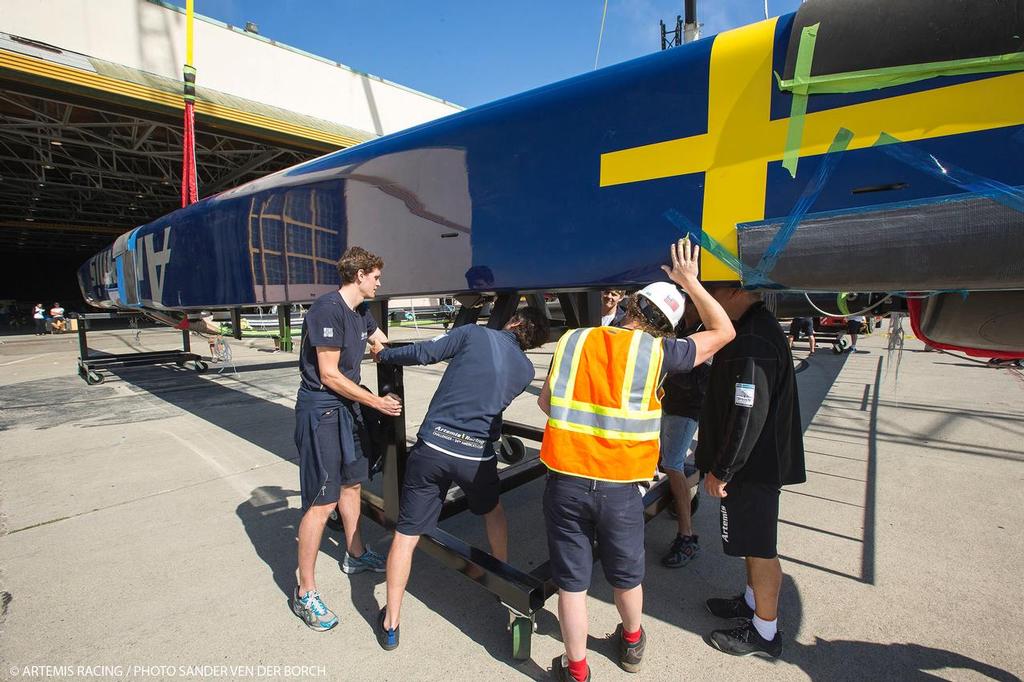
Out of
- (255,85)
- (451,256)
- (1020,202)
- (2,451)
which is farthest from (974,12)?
(255,85)

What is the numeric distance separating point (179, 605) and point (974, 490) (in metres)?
5.42

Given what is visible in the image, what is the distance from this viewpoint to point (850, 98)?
4.91 feet

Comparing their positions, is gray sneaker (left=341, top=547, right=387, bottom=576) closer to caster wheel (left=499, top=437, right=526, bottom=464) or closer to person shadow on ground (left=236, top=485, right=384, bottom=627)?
person shadow on ground (left=236, top=485, right=384, bottom=627)

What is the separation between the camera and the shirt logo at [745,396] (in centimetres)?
183

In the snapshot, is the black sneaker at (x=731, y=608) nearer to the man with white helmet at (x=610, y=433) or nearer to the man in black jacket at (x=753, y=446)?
the man in black jacket at (x=753, y=446)

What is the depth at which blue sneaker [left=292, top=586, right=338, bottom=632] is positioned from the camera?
219 centimetres

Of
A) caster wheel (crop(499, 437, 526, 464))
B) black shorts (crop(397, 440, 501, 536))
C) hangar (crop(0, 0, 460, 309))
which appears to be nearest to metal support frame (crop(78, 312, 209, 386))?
hangar (crop(0, 0, 460, 309))

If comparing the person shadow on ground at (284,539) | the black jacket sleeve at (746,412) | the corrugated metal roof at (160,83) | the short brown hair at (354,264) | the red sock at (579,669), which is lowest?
the person shadow on ground at (284,539)

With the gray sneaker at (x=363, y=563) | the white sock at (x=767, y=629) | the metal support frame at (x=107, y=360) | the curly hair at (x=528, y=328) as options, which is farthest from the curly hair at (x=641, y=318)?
the metal support frame at (x=107, y=360)

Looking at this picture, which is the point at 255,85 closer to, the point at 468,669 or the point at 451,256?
the point at 451,256

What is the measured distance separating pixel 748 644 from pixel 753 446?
2.90 feet

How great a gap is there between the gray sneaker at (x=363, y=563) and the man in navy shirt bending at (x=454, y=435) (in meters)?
0.57

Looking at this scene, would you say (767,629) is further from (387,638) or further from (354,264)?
(354,264)

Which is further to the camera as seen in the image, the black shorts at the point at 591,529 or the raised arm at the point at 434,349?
the raised arm at the point at 434,349
